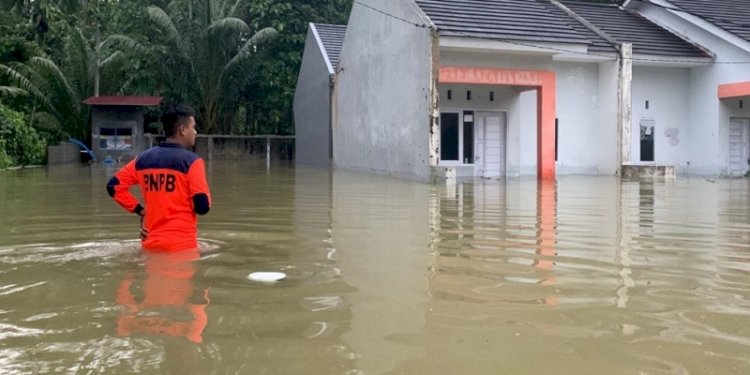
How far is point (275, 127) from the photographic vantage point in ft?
125

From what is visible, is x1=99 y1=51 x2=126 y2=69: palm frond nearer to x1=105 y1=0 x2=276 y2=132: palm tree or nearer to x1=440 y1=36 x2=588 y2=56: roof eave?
x1=105 y1=0 x2=276 y2=132: palm tree

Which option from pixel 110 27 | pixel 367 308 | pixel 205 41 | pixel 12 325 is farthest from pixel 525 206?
pixel 110 27

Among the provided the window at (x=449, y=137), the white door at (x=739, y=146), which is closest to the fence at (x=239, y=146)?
the window at (x=449, y=137)

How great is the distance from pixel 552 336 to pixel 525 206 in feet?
27.6

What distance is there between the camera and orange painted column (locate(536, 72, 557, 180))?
69.9 ft

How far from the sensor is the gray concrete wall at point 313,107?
29656 mm

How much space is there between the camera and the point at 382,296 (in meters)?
5.17

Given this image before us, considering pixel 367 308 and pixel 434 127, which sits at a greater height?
pixel 434 127

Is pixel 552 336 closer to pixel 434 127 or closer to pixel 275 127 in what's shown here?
pixel 434 127

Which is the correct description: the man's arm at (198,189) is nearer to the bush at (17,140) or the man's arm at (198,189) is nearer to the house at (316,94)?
the bush at (17,140)

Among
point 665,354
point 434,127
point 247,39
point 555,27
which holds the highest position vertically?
point 247,39

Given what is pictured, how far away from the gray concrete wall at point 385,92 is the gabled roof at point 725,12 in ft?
33.6

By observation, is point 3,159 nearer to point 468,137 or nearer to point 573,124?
point 468,137

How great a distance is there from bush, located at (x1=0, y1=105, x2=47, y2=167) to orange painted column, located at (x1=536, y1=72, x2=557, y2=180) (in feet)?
56.3
